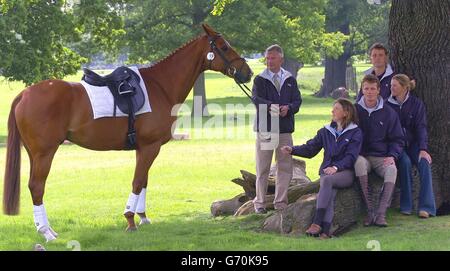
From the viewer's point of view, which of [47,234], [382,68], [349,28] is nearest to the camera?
[47,234]

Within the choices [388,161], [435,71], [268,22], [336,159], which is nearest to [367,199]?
[388,161]

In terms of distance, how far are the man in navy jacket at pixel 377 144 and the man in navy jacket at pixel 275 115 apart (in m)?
1.13

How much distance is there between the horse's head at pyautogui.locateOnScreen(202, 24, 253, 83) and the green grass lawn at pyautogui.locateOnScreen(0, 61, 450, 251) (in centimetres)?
186

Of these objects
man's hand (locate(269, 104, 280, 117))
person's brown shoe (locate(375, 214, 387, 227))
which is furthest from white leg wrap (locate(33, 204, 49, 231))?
person's brown shoe (locate(375, 214, 387, 227))

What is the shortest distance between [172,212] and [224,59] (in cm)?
A: 299

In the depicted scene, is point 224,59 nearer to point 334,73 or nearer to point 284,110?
point 284,110

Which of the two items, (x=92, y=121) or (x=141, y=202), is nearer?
(x=92, y=121)

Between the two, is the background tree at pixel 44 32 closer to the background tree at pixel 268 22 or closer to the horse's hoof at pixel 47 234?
the background tree at pixel 268 22

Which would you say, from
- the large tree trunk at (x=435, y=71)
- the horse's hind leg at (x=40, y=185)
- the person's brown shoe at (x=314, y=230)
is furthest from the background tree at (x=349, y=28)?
the horse's hind leg at (x=40, y=185)

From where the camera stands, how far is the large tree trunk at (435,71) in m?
8.82

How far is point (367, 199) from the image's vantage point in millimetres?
8078

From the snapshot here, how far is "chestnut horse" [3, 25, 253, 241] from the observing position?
7910 mm
